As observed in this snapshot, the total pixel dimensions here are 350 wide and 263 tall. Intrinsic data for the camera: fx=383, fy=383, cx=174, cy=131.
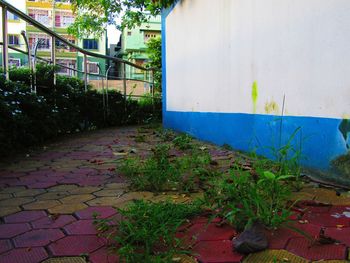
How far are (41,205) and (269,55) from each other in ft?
7.16

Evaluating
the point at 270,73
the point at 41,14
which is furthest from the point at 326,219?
the point at 41,14

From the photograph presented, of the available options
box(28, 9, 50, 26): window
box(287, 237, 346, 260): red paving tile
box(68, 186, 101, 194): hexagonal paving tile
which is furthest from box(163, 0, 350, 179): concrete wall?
box(28, 9, 50, 26): window

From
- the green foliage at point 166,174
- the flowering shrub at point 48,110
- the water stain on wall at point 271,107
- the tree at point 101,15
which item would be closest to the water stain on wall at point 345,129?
the water stain on wall at point 271,107

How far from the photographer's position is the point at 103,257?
1526 millimetres

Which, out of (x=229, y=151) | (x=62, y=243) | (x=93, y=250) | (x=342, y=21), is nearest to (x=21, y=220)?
(x=62, y=243)

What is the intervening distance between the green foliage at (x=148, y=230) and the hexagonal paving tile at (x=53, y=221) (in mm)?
202

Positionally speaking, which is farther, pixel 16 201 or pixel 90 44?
pixel 90 44

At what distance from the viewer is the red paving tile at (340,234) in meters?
1.58

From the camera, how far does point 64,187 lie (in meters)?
2.75

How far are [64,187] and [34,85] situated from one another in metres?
2.72

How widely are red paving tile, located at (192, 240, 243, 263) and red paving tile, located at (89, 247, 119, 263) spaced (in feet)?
1.06

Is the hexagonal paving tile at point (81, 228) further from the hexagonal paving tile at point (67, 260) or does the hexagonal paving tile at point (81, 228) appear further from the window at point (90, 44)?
the window at point (90, 44)

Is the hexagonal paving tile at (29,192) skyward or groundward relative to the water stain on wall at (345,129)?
groundward

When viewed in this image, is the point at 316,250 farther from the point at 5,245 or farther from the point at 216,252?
the point at 5,245
